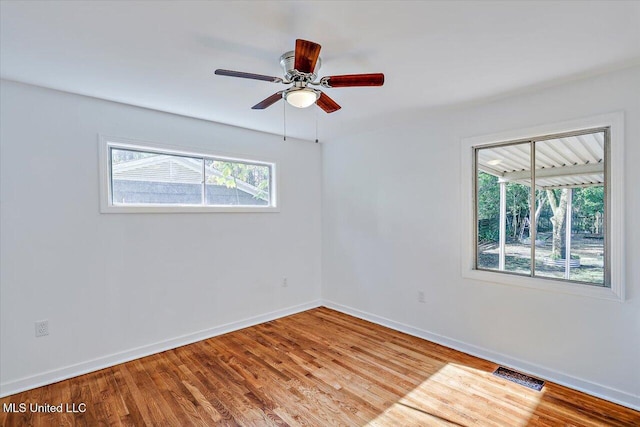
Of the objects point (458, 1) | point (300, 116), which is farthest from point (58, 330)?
point (458, 1)

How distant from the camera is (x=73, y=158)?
2703 mm

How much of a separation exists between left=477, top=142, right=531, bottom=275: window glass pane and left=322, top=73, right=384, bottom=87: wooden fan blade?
1746mm

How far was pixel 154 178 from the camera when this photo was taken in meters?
3.22

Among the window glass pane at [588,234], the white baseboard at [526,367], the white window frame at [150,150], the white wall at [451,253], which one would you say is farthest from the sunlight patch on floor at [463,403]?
the white window frame at [150,150]

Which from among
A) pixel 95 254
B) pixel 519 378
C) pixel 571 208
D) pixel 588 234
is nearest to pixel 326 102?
pixel 571 208

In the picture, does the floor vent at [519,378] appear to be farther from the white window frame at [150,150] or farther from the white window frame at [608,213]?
the white window frame at [150,150]

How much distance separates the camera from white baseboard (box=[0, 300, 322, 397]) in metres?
2.45

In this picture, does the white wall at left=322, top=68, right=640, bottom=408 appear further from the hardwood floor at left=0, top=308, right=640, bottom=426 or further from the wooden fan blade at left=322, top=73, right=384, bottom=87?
the wooden fan blade at left=322, top=73, right=384, bottom=87

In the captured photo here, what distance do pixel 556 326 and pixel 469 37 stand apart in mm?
2342

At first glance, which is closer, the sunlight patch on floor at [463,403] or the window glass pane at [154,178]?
the sunlight patch on floor at [463,403]

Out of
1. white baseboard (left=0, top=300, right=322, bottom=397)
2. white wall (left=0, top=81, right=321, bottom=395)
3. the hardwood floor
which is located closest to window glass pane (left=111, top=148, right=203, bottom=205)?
white wall (left=0, top=81, right=321, bottom=395)

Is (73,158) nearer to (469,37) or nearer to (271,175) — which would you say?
(271,175)

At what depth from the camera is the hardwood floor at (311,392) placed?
2.12m

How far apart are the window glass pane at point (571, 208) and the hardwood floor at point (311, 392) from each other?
97cm
